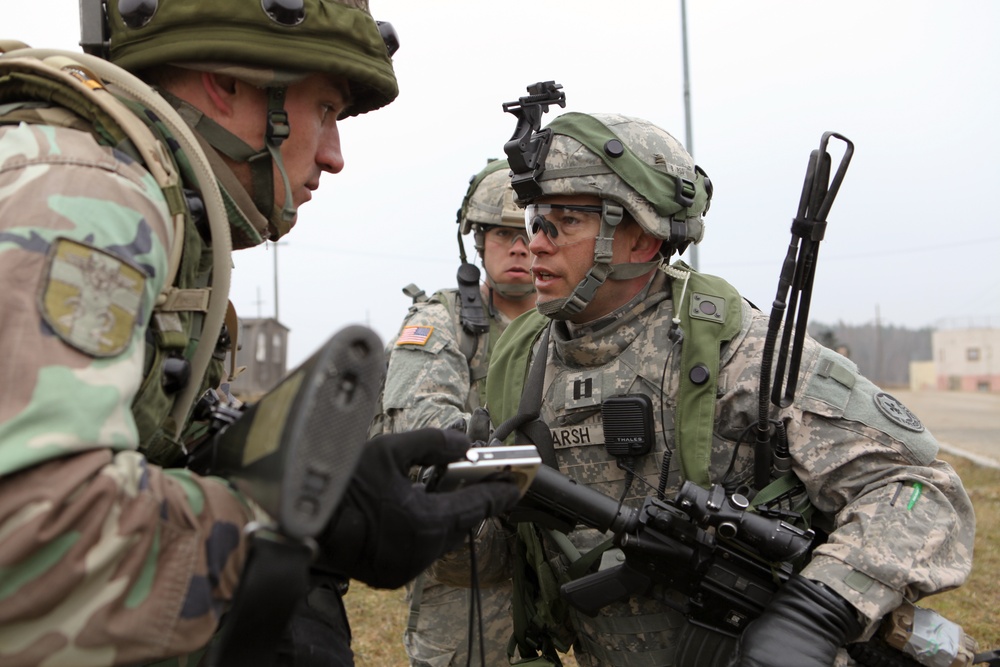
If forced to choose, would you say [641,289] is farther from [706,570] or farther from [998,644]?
[998,644]

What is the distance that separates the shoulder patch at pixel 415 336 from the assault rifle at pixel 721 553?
200 centimetres

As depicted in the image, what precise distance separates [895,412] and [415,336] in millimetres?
2554

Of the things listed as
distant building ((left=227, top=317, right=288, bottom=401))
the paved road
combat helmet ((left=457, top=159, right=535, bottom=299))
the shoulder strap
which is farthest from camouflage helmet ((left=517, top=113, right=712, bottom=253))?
distant building ((left=227, top=317, right=288, bottom=401))

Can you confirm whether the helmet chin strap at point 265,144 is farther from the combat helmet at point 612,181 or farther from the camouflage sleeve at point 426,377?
the camouflage sleeve at point 426,377

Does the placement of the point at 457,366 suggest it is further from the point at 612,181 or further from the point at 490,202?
the point at 612,181

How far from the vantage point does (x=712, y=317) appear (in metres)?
3.01

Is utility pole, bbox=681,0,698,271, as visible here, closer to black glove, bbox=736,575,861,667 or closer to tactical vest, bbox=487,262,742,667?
tactical vest, bbox=487,262,742,667

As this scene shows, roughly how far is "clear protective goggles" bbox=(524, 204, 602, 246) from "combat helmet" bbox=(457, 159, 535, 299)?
5.39ft

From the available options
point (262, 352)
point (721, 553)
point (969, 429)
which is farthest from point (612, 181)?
point (262, 352)

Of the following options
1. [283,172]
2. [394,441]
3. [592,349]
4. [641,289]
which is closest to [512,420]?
[592,349]

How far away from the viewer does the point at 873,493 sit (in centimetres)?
263

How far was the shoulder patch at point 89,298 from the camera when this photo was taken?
4.33 ft

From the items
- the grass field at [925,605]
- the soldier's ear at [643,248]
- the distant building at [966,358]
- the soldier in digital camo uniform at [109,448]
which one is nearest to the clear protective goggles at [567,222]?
the soldier's ear at [643,248]

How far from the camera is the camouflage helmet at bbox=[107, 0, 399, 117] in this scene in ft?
6.92
